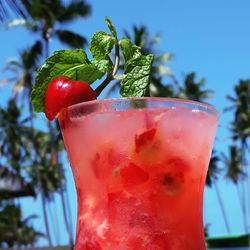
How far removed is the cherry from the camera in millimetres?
1397

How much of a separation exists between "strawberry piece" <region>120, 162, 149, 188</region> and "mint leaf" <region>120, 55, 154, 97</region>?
203mm

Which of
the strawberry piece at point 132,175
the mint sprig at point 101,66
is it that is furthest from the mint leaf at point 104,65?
the strawberry piece at point 132,175

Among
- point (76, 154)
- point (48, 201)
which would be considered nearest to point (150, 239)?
point (76, 154)

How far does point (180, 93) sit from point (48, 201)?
968 cm

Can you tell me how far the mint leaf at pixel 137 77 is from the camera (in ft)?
4.86

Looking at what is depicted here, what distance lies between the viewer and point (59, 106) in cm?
143

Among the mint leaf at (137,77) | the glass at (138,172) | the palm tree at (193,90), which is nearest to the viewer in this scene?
the glass at (138,172)

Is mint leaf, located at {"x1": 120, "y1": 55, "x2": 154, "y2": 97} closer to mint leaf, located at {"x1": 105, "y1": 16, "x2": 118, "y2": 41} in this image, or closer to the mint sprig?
the mint sprig

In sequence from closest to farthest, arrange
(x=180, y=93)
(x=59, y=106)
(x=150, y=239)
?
(x=150, y=239), (x=59, y=106), (x=180, y=93)

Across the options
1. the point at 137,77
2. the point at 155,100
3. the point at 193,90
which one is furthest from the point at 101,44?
the point at 193,90

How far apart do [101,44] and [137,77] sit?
0.16m

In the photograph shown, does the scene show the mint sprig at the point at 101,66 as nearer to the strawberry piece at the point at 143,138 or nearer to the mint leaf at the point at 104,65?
the mint leaf at the point at 104,65

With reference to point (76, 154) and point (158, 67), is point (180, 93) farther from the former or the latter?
point (76, 154)

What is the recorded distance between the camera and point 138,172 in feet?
4.50
